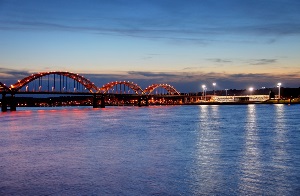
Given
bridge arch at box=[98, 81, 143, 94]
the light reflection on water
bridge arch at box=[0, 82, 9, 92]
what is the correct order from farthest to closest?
bridge arch at box=[98, 81, 143, 94] → bridge arch at box=[0, 82, 9, 92] → the light reflection on water

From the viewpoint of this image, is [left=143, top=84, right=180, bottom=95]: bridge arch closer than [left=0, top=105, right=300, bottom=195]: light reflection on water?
No

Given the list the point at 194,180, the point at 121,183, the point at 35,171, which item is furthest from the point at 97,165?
the point at 194,180

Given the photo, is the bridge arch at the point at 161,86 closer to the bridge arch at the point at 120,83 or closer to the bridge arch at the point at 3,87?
the bridge arch at the point at 120,83

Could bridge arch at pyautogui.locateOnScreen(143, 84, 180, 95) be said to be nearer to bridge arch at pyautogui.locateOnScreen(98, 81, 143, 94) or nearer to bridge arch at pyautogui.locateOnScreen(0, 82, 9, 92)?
bridge arch at pyautogui.locateOnScreen(98, 81, 143, 94)

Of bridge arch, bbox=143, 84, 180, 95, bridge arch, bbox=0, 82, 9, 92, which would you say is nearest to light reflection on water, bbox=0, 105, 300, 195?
bridge arch, bbox=0, 82, 9, 92

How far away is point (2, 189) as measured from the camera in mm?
11453

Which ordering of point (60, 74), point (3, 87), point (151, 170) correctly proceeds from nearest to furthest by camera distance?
point (151, 170)
point (3, 87)
point (60, 74)

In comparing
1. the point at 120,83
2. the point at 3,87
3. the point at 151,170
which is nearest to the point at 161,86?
the point at 120,83

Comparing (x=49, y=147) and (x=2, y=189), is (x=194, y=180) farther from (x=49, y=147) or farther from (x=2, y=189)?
(x=49, y=147)

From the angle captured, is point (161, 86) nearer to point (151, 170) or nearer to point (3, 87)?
point (3, 87)

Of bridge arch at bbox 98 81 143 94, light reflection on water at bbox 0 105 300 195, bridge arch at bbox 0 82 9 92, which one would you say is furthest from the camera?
bridge arch at bbox 98 81 143 94

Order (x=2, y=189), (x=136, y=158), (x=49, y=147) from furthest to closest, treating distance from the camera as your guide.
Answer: (x=49, y=147) < (x=136, y=158) < (x=2, y=189)

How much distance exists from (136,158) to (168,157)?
1377mm

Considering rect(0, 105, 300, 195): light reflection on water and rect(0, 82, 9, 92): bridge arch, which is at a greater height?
rect(0, 82, 9, 92): bridge arch
